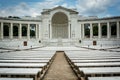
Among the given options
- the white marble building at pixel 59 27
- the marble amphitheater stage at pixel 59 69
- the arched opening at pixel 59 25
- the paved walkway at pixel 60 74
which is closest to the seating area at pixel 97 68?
the marble amphitheater stage at pixel 59 69

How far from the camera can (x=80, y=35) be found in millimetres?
75938

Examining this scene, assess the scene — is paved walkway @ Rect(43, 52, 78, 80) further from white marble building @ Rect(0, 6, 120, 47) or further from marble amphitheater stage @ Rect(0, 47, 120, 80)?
white marble building @ Rect(0, 6, 120, 47)

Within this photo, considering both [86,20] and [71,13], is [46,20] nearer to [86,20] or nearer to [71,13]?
[71,13]

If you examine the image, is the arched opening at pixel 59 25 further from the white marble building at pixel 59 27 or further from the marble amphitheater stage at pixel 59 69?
the marble amphitheater stage at pixel 59 69

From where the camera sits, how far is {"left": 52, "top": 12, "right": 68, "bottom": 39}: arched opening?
75375 millimetres

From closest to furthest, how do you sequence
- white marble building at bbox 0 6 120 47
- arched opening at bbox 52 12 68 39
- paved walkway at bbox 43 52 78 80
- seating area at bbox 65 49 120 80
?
seating area at bbox 65 49 120 80 → paved walkway at bbox 43 52 78 80 → white marble building at bbox 0 6 120 47 → arched opening at bbox 52 12 68 39

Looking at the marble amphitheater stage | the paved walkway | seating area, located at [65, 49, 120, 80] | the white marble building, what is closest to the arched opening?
the white marble building

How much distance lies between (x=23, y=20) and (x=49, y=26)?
966 centimetres

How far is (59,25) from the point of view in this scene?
75.6m

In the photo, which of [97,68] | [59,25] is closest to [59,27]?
[59,25]

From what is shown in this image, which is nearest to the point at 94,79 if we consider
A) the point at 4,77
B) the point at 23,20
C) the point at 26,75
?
the point at 26,75

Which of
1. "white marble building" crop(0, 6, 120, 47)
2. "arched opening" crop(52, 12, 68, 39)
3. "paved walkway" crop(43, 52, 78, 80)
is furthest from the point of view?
"arched opening" crop(52, 12, 68, 39)

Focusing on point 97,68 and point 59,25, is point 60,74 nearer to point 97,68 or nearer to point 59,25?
point 97,68

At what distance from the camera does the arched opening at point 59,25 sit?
7538 cm
